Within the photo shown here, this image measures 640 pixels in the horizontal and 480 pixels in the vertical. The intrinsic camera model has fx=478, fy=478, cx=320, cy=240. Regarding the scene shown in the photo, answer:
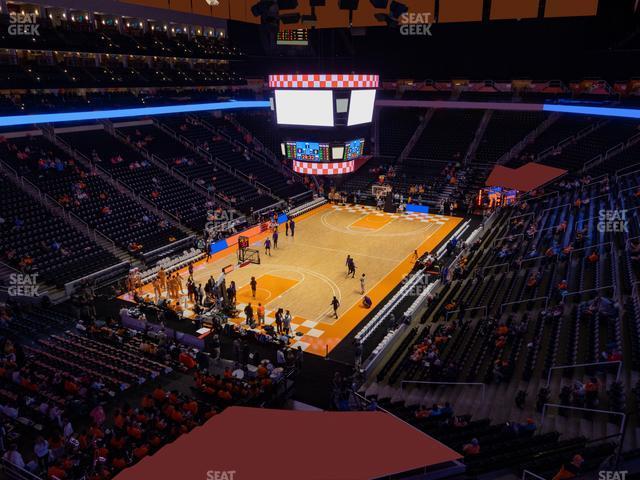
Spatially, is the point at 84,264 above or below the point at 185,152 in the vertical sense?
below

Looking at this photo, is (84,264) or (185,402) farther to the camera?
(84,264)

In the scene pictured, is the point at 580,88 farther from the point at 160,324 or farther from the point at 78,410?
the point at 78,410

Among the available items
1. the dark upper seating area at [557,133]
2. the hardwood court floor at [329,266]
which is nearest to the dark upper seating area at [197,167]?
the hardwood court floor at [329,266]

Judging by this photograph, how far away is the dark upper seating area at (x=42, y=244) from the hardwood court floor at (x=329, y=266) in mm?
3360

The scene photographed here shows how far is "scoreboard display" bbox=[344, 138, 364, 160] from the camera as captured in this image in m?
18.8

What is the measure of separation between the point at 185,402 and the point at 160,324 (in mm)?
6386

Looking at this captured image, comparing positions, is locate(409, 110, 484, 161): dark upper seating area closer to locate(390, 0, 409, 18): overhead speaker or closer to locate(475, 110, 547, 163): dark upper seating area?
locate(475, 110, 547, 163): dark upper seating area

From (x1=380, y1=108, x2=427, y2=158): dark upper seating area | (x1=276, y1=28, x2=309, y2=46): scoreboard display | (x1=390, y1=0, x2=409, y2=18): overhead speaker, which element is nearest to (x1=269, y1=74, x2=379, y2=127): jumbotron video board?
(x1=390, y1=0, x2=409, y2=18): overhead speaker

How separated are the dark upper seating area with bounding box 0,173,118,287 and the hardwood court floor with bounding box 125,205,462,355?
132 inches

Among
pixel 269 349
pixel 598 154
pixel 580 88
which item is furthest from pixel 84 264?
pixel 580 88

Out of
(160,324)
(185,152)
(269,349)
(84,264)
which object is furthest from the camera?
(185,152)

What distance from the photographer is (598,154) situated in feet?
106

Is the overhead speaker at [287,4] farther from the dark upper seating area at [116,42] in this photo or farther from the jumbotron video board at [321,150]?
the dark upper seating area at [116,42]

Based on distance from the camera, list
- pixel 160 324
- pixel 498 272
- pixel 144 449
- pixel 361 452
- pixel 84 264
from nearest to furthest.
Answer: pixel 361 452 < pixel 144 449 < pixel 160 324 < pixel 498 272 < pixel 84 264
